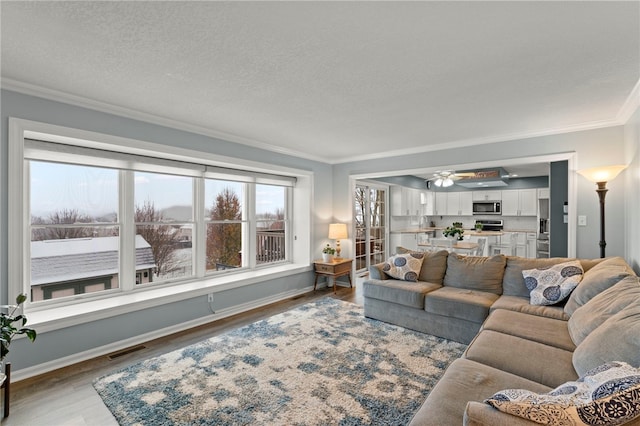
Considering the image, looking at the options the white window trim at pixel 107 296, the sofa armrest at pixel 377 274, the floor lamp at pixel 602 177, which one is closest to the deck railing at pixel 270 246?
the white window trim at pixel 107 296

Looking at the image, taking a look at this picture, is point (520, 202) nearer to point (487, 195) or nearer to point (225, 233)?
point (487, 195)

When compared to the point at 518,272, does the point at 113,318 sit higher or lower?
lower

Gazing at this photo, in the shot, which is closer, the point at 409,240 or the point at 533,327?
the point at 533,327

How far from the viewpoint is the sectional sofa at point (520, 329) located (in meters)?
1.01

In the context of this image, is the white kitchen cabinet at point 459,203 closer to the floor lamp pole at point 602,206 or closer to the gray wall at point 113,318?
the floor lamp pole at point 602,206

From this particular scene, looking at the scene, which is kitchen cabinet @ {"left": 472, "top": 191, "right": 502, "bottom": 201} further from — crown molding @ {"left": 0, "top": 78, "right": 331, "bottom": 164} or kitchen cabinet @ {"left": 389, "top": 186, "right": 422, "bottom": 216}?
crown molding @ {"left": 0, "top": 78, "right": 331, "bottom": 164}

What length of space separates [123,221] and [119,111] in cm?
119

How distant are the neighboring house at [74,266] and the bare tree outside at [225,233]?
3.11 ft

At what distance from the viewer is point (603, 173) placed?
3.23 metres

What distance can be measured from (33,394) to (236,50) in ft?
9.69

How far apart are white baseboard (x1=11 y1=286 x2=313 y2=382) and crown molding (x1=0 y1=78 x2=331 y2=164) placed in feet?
7.51

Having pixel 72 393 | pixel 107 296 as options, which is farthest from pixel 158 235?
pixel 72 393

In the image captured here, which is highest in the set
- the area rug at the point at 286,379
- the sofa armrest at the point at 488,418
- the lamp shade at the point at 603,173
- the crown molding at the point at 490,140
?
the crown molding at the point at 490,140

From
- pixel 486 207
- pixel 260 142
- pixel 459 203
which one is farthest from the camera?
pixel 459 203
